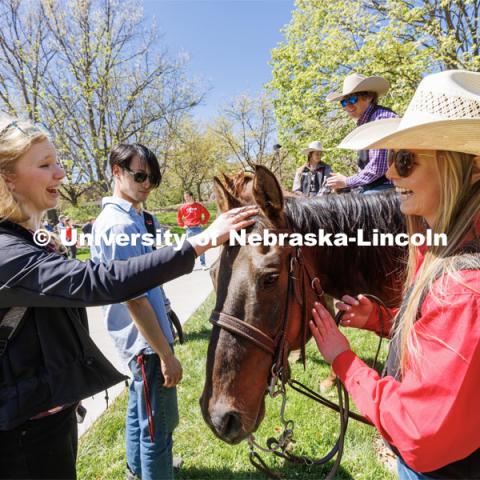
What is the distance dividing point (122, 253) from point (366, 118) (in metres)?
3.29

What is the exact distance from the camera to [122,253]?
2121mm

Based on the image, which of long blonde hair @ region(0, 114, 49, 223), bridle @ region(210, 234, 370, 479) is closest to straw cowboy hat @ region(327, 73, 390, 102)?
bridle @ region(210, 234, 370, 479)

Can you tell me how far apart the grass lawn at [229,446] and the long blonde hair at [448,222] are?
2.32m

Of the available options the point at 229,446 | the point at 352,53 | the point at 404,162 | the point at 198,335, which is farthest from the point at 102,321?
the point at 352,53

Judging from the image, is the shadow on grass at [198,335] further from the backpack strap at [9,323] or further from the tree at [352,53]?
the tree at [352,53]

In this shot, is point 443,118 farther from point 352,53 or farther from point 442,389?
point 352,53

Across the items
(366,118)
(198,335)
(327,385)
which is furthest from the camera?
(198,335)

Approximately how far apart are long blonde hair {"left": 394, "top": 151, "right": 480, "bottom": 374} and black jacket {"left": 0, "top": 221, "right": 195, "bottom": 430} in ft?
3.19

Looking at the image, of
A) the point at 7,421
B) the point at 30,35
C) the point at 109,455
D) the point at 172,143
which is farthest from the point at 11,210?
the point at 172,143

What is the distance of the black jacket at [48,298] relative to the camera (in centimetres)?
139

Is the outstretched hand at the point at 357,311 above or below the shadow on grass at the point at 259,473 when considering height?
above

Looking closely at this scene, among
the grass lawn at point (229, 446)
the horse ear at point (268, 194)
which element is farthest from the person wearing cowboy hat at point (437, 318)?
the grass lawn at point (229, 446)

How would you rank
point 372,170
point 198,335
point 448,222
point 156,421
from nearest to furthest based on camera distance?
point 448,222 → point 156,421 → point 372,170 → point 198,335

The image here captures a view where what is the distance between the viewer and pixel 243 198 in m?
2.07
